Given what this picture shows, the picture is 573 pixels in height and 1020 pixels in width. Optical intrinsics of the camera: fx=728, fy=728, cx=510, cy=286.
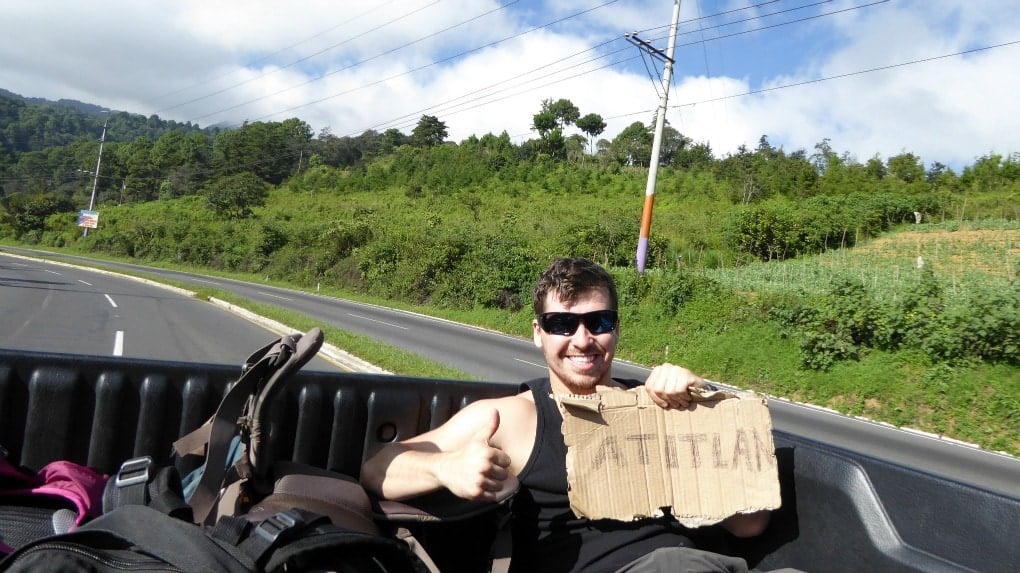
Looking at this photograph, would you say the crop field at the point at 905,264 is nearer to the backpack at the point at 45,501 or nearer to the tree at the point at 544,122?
the backpack at the point at 45,501

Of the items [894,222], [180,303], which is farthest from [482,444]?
[894,222]

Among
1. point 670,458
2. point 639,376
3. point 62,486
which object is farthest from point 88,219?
point 670,458

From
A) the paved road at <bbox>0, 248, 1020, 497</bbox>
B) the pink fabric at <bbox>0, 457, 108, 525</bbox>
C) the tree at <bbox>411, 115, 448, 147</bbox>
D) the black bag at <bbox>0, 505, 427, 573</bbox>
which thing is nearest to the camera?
the black bag at <bbox>0, 505, 427, 573</bbox>

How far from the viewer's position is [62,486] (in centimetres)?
207

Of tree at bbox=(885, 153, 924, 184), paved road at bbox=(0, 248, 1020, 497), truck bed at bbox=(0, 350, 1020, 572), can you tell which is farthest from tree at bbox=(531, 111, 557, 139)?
truck bed at bbox=(0, 350, 1020, 572)

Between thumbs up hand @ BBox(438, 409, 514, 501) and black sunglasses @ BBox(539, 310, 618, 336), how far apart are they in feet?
1.84

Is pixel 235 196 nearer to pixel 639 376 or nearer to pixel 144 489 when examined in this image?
pixel 639 376

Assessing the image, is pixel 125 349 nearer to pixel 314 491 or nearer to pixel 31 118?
pixel 314 491

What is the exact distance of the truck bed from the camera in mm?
2025

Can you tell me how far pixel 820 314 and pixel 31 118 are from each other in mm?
187067

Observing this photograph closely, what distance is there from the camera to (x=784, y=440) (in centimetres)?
245

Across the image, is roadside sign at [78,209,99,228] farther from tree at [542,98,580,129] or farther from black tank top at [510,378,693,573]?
black tank top at [510,378,693,573]

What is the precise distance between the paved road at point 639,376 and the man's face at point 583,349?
2.30m

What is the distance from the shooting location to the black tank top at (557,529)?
212 cm
